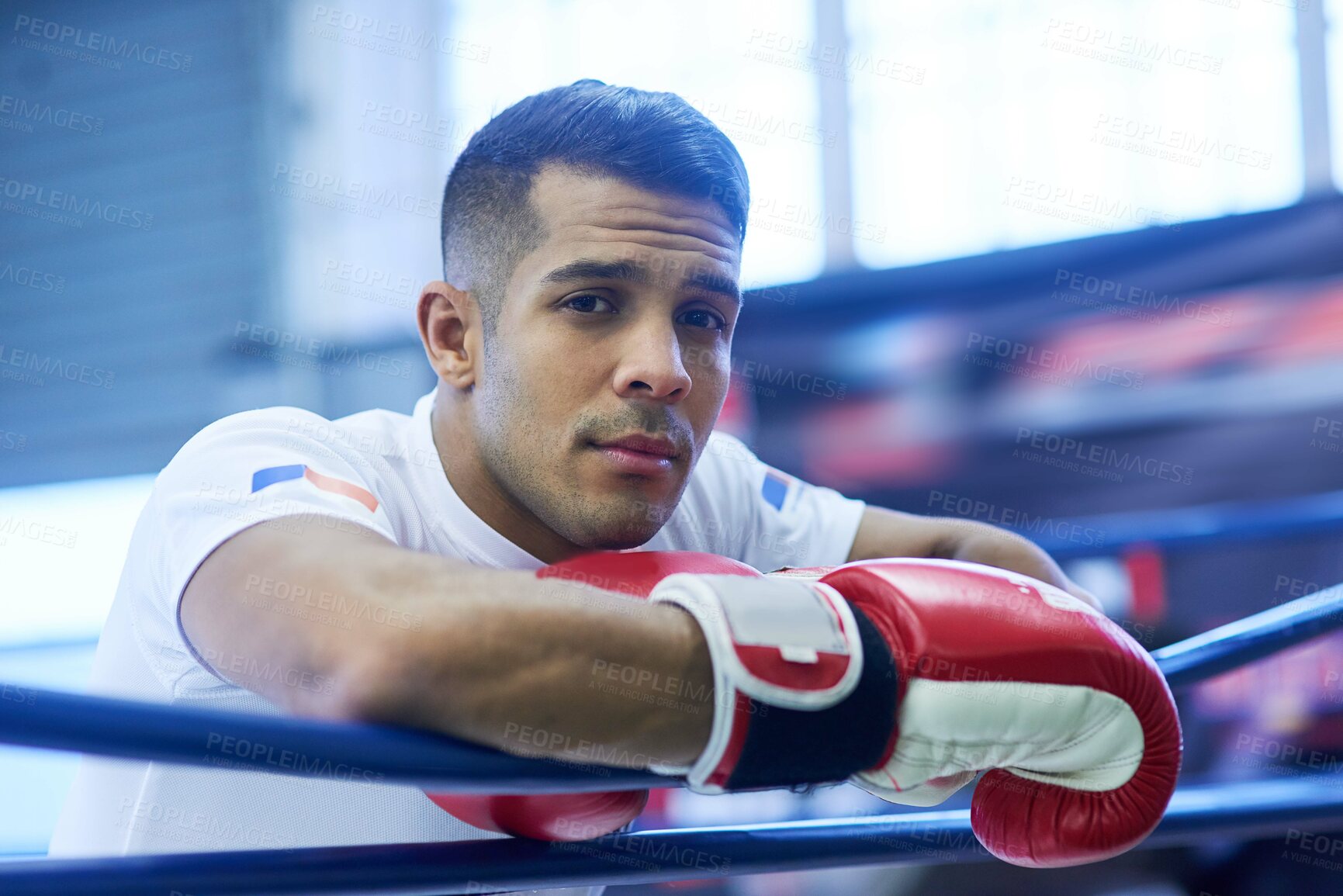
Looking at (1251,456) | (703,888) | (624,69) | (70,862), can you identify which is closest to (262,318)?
(624,69)

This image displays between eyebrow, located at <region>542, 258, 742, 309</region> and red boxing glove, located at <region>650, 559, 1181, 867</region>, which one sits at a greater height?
eyebrow, located at <region>542, 258, 742, 309</region>

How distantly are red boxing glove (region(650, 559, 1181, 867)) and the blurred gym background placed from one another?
2.87 ft

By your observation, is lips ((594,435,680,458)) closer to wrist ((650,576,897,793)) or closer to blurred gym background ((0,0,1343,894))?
wrist ((650,576,897,793))

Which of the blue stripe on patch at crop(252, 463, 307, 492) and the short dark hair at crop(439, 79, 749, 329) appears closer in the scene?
the blue stripe on patch at crop(252, 463, 307, 492)

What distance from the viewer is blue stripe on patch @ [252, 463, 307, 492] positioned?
770mm

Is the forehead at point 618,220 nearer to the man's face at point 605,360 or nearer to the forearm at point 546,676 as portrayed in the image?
the man's face at point 605,360

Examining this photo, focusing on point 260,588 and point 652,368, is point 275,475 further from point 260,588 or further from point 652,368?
point 652,368

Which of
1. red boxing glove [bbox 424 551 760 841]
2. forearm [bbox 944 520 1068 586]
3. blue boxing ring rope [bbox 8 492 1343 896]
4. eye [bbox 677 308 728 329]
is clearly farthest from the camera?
forearm [bbox 944 520 1068 586]

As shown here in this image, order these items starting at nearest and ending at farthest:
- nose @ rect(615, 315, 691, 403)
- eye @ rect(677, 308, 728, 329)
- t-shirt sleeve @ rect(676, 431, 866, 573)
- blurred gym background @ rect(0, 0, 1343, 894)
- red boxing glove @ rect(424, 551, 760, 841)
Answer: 1. red boxing glove @ rect(424, 551, 760, 841)
2. nose @ rect(615, 315, 691, 403)
3. eye @ rect(677, 308, 728, 329)
4. t-shirt sleeve @ rect(676, 431, 866, 573)
5. blurred gym background @ rect(0, 0, 1343, 894)

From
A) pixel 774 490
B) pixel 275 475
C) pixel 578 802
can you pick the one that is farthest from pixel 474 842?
pixel 774 490

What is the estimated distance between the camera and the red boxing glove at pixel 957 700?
24.1 inches

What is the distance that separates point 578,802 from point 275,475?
0.34 m

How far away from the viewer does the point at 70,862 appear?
57cm

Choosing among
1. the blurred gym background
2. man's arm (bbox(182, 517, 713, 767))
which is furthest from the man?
the blurred gym background
